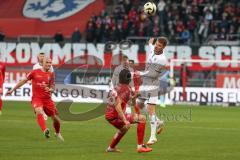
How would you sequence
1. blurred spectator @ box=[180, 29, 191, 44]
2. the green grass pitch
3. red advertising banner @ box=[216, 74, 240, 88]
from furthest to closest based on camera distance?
blurred spectator @ box=[180, 29, 191, 44] < red advertising banner @ box=[216, 74, 240, 88] < the green grass pitch

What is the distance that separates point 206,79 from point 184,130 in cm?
1583

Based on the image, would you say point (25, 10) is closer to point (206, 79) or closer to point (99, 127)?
point (206, 79)

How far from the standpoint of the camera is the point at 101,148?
18.0 meters

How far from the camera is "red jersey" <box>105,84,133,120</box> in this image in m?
16.3

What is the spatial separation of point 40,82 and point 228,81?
19.3 metres

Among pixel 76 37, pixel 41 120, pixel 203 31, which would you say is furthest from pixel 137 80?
pixel 76 37

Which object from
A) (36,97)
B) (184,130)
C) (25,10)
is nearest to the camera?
(36,97)

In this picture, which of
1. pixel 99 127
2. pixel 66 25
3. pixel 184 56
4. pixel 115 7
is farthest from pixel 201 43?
pixel 99 127

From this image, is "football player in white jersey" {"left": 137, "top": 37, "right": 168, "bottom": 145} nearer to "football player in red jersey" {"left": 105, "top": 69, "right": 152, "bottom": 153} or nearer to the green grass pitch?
the green grass pitch

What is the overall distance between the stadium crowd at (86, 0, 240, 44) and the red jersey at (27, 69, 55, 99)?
23.0 metres

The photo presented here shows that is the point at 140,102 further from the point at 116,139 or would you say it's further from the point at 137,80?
the point at 137,80

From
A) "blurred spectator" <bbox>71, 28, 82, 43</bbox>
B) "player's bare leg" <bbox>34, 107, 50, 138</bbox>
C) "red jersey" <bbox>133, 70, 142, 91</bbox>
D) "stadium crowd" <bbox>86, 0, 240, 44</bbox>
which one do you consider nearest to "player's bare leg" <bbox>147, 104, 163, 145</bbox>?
"player's bare leg" <bbox>34, 107, 50, 138</bbox>

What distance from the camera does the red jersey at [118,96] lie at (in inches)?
642

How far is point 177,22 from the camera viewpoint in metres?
43.7
